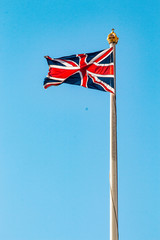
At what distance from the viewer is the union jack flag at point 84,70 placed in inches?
703

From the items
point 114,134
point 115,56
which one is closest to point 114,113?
point 114,134

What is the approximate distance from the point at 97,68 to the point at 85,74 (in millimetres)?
654

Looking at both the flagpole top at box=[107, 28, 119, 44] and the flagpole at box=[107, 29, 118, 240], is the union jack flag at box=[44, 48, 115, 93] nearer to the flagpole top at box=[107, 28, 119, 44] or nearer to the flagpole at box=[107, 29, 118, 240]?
the flagpole top at box=[107, 28, 119, 44]

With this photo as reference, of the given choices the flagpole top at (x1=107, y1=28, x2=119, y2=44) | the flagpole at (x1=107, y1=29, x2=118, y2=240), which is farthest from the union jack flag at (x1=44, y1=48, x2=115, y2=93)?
the flagpole at (x1=107, y1=29, x2=118, y2=240)

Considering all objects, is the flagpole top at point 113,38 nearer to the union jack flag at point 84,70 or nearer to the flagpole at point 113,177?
the union jack flag at point 84,70

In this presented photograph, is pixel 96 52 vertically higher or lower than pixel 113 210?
higher

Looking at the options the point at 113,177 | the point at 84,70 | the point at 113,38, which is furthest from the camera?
the point at 84,70

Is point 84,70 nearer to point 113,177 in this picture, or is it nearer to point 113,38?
point 113,38

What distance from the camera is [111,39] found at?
59.7ft

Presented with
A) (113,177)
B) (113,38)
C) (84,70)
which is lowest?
(113,177)

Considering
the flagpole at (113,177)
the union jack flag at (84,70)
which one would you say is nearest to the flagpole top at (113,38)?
the union jack flag at (84,70)

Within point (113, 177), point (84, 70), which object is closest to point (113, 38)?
point (84, 70)

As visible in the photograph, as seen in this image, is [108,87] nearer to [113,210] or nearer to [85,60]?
[85,60]

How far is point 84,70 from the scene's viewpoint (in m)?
18.8
